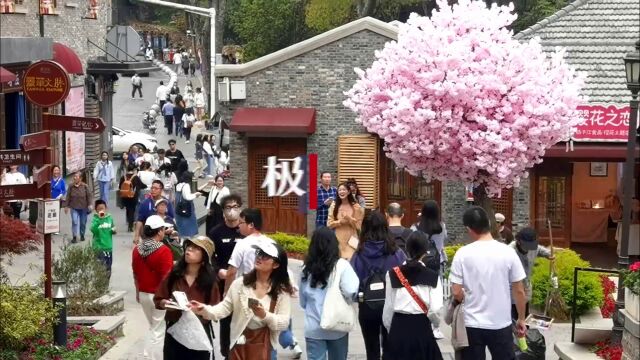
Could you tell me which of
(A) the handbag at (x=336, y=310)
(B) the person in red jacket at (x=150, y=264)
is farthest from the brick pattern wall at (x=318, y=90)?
(A) the handbag at (x=336, y=310)

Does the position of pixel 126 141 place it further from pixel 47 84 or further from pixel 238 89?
pixel 47 84

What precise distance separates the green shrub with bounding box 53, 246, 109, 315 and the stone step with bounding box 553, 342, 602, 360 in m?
5.61

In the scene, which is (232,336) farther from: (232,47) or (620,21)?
(232,47)

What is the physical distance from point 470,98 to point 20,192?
869 centimetres

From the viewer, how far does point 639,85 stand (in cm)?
1476

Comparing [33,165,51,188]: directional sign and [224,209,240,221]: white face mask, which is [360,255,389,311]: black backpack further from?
[33,165,51,188]: directional sign

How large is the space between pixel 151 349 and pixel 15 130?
17501mm

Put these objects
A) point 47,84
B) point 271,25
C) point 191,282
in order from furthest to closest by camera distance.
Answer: point 271,25 → point 47,84 → point 191,282

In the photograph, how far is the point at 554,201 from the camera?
1041 inches

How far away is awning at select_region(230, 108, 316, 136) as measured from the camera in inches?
1065

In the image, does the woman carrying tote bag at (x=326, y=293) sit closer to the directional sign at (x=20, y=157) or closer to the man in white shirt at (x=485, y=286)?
the man in white shirt at (x=485, y=286)

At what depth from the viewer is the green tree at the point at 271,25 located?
191 feet

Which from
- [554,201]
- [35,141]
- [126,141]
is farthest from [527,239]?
[126,141]

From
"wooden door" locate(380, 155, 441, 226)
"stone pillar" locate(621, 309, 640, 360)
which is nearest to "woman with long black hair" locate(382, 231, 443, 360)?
"stone pillar" locate(621, 309, 640, 360)
